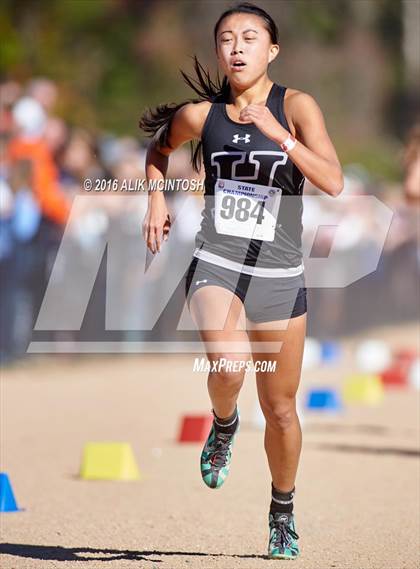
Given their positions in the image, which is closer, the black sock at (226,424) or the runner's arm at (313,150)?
the runner's arm at (313,150)

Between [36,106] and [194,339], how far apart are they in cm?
322

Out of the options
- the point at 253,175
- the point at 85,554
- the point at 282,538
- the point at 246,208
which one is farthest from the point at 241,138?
the point at 85,554

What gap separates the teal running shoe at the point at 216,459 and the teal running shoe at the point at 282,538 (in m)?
0.29

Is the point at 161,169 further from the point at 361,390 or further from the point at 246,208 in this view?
the point at 361,390

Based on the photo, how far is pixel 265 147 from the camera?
5.83 metres

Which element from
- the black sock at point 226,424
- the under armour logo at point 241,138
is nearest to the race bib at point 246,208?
the under armour logo at point 241,138

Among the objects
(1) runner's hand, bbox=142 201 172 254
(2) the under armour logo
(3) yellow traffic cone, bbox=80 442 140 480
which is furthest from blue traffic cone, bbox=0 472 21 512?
(2) the under armour logo

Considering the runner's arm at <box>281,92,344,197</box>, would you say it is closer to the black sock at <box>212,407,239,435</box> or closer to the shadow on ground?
the black sock at <box>212,407,239,435</box>

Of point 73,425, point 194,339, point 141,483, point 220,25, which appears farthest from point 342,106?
point 220,25

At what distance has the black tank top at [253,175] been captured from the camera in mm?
5852

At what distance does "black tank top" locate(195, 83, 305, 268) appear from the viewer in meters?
5.85

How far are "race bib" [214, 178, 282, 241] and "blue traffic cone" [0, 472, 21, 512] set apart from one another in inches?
86.3

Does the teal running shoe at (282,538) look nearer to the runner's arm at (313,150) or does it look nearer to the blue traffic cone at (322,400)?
the runner's arm at (313,150)

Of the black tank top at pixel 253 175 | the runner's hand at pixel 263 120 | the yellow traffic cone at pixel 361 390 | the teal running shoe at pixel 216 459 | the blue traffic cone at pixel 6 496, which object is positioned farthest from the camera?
the yellow traffic cone at pixel 361 390
